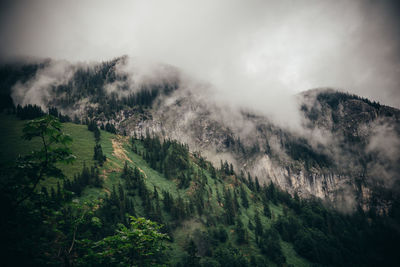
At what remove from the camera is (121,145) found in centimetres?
19575

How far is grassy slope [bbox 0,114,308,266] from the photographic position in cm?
11945

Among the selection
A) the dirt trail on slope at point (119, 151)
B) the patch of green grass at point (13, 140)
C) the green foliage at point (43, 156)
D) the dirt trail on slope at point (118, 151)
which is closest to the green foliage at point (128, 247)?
the green foliage at point (43, 156)

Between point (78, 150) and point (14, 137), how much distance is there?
38483mm

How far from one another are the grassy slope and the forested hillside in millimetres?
653

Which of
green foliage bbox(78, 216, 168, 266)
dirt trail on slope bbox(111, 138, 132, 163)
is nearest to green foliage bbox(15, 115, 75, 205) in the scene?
green foliage bbox(78, 216, 168, 266)

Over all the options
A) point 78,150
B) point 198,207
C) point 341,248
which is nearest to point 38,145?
point 78,150

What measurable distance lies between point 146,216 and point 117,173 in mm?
41224

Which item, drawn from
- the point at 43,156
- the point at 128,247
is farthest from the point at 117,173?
the point at 43,156

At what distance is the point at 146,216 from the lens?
4673 inches

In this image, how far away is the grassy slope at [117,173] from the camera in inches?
4703

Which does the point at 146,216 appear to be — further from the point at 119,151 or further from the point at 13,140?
the point at 13,140

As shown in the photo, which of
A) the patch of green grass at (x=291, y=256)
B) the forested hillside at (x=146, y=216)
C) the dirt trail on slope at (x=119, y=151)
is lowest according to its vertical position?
the patch of green grass at (x=291, y=256)

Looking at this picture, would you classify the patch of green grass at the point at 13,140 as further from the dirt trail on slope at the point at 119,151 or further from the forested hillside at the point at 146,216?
the dirt trail on slope at the point at 119,151

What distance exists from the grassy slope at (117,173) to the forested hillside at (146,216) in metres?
0.65
